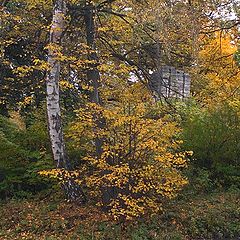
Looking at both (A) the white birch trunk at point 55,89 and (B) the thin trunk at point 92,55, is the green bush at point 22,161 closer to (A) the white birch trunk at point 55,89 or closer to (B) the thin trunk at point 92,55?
(A) the white birch trunk at point 55,89

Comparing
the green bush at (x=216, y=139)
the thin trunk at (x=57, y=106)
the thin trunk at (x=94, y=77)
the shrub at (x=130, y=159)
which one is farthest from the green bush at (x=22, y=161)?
the green bush at (x=216, y=139)

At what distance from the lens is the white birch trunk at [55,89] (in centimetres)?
739

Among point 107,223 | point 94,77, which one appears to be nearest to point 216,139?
point 94,77

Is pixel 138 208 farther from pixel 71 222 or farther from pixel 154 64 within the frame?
pixel 154 64

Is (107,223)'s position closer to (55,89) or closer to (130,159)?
(130,159)

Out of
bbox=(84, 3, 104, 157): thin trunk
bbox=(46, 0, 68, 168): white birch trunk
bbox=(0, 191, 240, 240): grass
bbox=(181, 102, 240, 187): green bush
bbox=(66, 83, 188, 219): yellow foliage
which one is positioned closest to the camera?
bbox=(0, 191, 240, 240): grass

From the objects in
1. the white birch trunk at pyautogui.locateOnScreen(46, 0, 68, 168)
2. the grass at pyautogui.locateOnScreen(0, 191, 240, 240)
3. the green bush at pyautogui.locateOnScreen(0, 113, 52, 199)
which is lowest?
the grass at pyautogui.locateOnScreen(0, 191, 240, 240)

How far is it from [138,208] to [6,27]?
219 inches

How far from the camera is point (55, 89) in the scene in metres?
7.46

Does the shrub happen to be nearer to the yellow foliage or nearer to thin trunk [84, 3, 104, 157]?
the yellow foliage

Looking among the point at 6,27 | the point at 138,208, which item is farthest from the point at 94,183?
the point at 6,27

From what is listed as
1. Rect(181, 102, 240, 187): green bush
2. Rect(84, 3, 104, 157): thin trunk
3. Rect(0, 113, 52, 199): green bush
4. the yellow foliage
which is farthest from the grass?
Rect(84, 3, 104, 157): thin trunk

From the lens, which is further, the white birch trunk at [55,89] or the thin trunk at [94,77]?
the white birch trunk at [55,89]

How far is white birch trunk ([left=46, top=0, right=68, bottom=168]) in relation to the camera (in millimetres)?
7391
